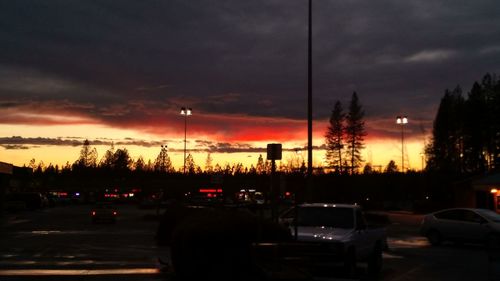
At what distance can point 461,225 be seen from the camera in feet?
83.8

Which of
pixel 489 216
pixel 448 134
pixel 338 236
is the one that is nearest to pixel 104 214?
pixel 489 216

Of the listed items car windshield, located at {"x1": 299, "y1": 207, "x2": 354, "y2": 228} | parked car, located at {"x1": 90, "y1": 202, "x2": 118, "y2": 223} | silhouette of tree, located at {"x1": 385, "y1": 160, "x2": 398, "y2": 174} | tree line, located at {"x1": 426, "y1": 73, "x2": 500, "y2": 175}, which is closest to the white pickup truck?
car windshield, located at {"x1": 299, "y1": 207, "x2": 354, "y2": 228}

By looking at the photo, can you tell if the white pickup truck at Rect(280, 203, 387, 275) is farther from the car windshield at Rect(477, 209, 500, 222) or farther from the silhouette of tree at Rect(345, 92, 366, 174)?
the silhouette of tree at Rect(345, 92, 366, 174)

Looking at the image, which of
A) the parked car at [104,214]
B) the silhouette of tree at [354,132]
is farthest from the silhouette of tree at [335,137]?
the parked car at [104,214]

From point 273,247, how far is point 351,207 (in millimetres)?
5055

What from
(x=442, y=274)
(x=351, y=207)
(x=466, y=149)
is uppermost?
(x=466, y=149)

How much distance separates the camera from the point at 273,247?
11.5 metres

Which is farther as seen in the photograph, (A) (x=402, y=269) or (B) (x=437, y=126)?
(B) (x=437, y=126)

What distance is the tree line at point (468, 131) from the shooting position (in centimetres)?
10369

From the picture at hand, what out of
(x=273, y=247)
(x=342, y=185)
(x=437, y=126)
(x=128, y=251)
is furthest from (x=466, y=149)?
(x=273, y=247)

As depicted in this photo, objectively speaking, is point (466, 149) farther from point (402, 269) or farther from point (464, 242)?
point (402, 269)

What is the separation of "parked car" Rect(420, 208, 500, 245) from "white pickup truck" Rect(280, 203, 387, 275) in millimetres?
8944

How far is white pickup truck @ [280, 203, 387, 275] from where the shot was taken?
552 inches

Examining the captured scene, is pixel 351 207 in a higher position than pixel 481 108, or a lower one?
lower
